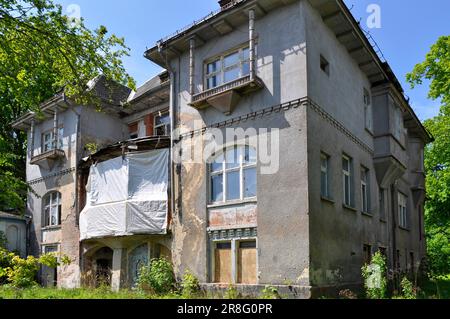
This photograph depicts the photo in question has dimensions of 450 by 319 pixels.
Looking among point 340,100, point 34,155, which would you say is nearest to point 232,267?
point 340,100

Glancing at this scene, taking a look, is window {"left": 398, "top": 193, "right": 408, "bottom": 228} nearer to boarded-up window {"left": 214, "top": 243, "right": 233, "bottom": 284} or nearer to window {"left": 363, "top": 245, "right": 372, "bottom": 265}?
window {"left": 363, "top": 245, "right": 372, "bottom": 265}

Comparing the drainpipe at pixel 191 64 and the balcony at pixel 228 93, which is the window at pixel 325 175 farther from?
the drainpipe at pixel 191 64

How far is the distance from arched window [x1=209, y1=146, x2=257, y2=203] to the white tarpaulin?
2.41 m

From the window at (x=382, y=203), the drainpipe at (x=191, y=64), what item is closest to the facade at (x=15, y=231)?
the drainpipe at (x=191, y=64)

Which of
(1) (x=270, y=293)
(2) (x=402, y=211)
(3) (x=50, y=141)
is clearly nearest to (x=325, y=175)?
(1) (x=270, y=293)

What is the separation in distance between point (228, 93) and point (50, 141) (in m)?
13.6

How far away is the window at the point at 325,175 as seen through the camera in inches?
573

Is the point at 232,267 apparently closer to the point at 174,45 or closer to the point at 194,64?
the point at 194,64

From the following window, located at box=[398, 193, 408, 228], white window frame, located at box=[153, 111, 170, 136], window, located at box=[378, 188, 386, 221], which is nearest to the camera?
window, located at box=[378, 188, 386, 221]

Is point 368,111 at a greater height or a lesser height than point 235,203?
greater

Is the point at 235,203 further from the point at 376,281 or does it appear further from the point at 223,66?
the point at 223,66

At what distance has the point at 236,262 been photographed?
14242mm

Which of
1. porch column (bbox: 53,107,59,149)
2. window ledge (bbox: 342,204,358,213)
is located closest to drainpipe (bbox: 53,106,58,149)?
porch column (bbox: 53,107,59,149)

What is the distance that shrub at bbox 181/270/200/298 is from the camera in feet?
47.8
